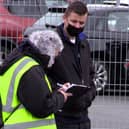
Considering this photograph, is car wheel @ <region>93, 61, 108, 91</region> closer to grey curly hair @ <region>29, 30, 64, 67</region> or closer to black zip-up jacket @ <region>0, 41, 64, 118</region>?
grey curly hair @ <region>29, 30, 64, 67</region>

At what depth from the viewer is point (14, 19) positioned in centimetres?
798

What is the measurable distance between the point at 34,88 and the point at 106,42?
4.38 meters

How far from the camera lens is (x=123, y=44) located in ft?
26.2

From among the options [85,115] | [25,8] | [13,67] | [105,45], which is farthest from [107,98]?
[13,67]

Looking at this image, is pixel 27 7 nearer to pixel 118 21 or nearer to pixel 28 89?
pixel 118 21

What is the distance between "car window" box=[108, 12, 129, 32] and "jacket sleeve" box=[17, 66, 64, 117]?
13.7 feet

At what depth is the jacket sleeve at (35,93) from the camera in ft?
12.2

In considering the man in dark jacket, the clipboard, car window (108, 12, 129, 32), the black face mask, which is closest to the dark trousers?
the man in dark jacket

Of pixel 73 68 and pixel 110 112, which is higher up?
pixel 73 68

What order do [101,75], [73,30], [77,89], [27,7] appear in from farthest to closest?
[101,75] < [27,7] < [73,30] < [77,89]

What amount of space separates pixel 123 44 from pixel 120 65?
0.92 ft

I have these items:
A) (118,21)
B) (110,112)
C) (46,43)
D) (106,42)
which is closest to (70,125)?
(46,43)

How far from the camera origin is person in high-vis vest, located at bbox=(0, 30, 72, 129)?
3725 millimetres

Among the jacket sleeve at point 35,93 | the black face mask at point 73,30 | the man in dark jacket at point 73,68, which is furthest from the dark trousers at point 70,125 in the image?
the jacket sleeve at point 35,93
